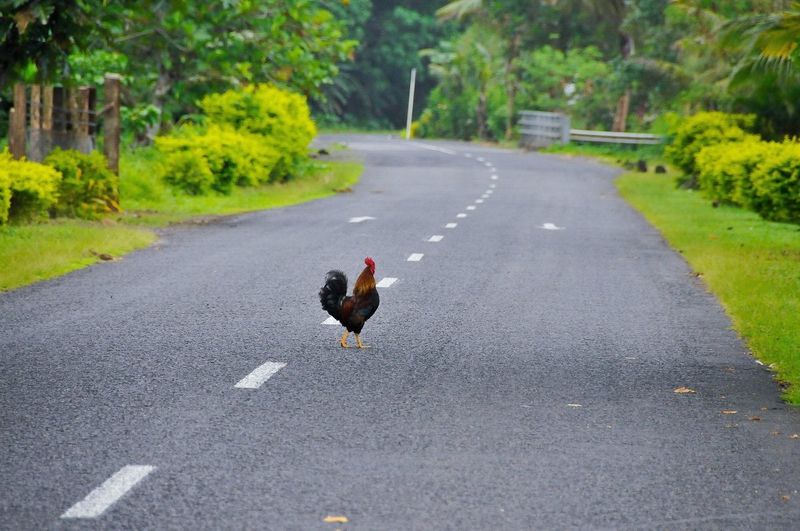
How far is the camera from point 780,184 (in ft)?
76.0

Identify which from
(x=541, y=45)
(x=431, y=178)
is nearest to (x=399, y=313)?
(x=431, y=178)

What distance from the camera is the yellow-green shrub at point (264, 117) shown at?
3506 centimetres

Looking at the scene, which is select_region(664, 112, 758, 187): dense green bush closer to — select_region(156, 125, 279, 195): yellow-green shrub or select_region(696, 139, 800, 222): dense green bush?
select_region(696, 139, 800, 222): dense green bush

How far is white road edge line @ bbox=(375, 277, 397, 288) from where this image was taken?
1478cm

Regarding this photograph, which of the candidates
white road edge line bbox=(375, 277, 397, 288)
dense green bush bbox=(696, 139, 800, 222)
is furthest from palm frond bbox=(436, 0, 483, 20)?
white road edge line bbox=(375, 277, 397, 288)

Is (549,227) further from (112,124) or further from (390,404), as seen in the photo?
(390,404)

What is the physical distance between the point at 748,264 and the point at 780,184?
6226 mm

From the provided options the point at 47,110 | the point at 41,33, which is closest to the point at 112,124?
the point at 47,110

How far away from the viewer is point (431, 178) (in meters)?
41.3

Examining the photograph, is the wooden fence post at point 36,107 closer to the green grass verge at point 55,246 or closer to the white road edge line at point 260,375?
the green grass verge at point 55,246

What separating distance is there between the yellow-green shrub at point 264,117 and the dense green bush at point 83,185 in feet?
37.0

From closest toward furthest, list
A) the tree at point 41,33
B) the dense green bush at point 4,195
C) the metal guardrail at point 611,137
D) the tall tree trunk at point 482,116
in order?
1. the tree at point 41,33
2. the dense green bush at point 4,195
3. the metal guardrail at point 611,137
4. the tall tree trunk at point 482,116

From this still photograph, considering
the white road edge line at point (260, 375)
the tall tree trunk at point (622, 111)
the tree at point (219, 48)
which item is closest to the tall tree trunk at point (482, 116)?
the tall tree trunk at point (622, 111)

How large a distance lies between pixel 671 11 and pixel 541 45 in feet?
83.2
